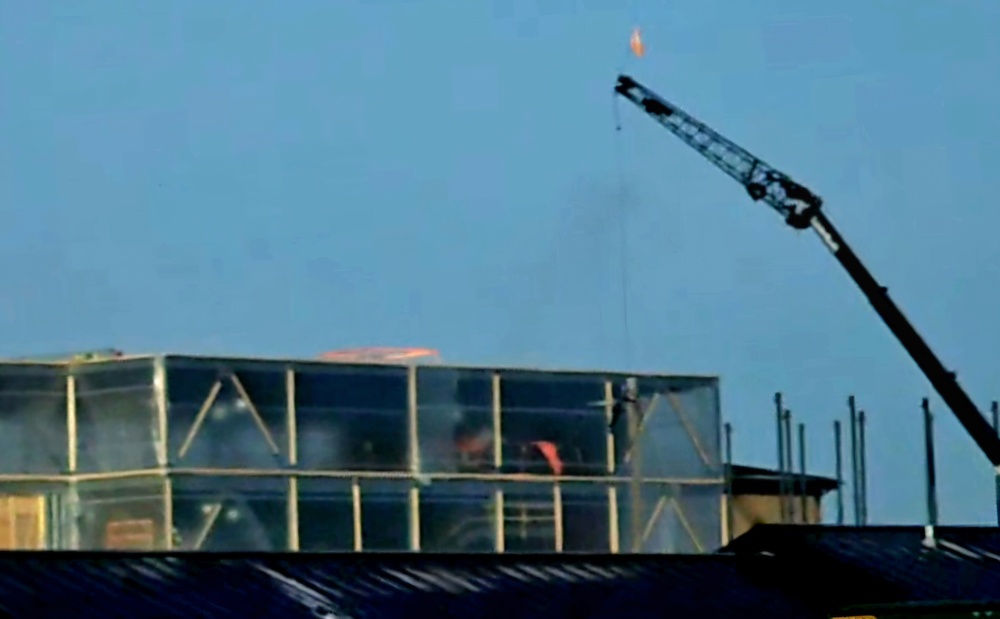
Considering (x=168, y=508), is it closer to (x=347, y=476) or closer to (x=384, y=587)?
(x=347, y=476)

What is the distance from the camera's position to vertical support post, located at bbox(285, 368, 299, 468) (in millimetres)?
61000

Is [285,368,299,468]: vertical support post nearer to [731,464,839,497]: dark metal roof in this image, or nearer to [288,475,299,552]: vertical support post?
[288,475,299,552]: vertical support post

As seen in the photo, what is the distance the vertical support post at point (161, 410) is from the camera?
195 ft

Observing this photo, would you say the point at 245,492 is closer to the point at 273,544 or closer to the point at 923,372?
the point at 273,544

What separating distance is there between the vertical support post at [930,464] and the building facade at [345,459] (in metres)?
8.01

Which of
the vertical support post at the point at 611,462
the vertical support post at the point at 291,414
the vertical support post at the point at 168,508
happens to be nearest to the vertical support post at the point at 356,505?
the vertical support post at the point at 291,414

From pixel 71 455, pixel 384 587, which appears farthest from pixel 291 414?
pixel 384 587

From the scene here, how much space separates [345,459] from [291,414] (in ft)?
6.00

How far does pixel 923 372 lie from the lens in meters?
99.2

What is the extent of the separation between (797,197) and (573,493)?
4197cm

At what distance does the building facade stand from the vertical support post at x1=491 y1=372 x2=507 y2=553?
0.03 metres

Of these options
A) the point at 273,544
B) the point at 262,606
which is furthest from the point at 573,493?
the point at 262,606

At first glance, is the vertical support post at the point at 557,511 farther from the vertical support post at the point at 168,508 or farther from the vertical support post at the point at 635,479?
the vertical support post at the point at 168,508

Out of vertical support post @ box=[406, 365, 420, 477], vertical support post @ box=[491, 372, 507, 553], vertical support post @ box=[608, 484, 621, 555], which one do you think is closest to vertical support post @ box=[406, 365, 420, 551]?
vertical support post @ box=[406, 365, 420, 477]
